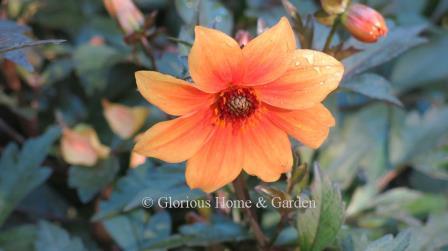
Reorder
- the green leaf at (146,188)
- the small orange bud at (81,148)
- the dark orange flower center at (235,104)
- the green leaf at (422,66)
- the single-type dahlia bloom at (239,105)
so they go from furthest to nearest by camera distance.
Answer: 1. the green leaf at (422,66)
2. the small orange bud at (81,148)
3. the green leaf at (146,188)
4. the dark orange flower center at (235,104)
5. the single-type dahlia bloom at (239,105)

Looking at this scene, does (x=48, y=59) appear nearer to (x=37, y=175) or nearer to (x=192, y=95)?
(x=37, y=175)

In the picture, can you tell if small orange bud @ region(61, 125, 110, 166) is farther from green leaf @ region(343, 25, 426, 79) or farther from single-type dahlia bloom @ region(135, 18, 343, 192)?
green leaf @ region(343, 25, 426, 79)

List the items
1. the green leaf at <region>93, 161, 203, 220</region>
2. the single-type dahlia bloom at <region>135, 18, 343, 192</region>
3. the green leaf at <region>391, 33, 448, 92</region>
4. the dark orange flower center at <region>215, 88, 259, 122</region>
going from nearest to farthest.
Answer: the single-type dahlia bloom at <region>135, 18, 343, 192</region>
the dark orange flower center at <region>215, 88, 259, 122</region>
the green leaf at <region>93, 161, 203, 220</region>
the green leaf at <region>391, 33, 448, 92</region>

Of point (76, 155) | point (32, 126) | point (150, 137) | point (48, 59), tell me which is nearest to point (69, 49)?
point (48, 59)

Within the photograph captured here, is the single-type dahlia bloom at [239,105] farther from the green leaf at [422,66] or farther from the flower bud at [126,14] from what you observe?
the green leaf at [422,66]

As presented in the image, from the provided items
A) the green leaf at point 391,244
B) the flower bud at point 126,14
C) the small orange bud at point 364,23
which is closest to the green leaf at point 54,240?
the flower bud at point 126,14

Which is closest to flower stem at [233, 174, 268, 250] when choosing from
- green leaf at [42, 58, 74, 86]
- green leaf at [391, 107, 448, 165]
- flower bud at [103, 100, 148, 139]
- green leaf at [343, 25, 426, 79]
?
green leaf at [343, 25, 426, 79]
